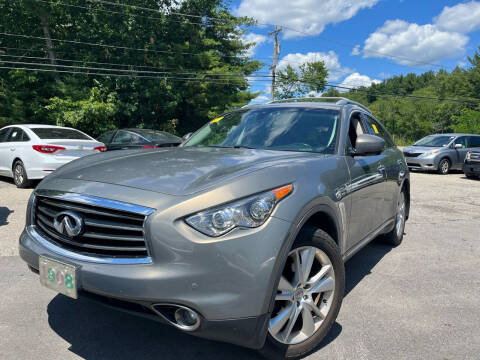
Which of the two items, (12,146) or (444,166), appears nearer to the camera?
(12,146)

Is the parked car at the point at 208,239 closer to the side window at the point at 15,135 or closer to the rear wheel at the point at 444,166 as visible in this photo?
the side window at the point at 15,135

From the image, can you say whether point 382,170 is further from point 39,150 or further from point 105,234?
point 39,150

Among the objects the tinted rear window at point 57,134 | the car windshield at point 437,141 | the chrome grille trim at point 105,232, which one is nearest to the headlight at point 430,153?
the car windshield at point 437,141

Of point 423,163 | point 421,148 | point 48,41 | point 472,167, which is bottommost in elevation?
point 423,163

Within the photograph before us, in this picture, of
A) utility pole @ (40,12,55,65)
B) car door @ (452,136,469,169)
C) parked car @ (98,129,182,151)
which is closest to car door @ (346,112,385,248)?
parked car @ (98,129,182,151)

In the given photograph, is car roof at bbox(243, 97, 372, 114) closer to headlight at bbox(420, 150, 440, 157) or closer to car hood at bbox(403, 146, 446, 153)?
headlight at bbox(420, 150, 440, 157)

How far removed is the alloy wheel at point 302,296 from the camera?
86.0 inches

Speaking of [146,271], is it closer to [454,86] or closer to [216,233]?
[216,233]

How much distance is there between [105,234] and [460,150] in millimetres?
16847

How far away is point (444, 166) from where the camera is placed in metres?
15.2

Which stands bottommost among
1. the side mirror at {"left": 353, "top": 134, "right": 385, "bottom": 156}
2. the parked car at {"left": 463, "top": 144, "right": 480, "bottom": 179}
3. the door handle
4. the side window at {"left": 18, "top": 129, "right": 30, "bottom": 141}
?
the parked car at {"left": 463, "top": 144, "right": 480, "bottom": 179}

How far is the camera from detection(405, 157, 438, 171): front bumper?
14867 millimetres

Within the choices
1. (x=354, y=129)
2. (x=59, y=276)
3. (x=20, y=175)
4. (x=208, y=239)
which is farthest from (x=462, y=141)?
(x=59, y=276)

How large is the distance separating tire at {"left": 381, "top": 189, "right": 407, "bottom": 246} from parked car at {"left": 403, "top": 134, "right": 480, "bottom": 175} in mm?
11168
